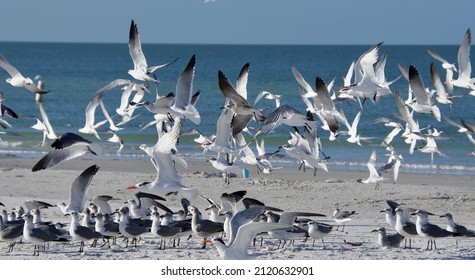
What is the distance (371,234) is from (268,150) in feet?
43.7

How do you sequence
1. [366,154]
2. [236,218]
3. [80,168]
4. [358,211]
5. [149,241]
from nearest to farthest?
1. [236,218]
2. [149,241]
3. [358,211]
4. [80,168]
5. [366,154]

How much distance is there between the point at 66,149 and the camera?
13719 mm

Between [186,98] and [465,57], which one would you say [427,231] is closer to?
[186,98]

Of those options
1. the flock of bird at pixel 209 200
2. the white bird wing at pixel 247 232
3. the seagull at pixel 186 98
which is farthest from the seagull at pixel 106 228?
the seagull at pixel 186 98

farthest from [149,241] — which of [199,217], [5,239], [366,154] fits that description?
[366,154]

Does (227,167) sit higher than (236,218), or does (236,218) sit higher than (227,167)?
(227,167)

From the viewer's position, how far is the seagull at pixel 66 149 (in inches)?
523

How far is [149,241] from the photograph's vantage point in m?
12.6

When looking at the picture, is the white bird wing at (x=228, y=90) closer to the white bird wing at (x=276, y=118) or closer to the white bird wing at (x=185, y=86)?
the white bird wing at (x=276, y=118)

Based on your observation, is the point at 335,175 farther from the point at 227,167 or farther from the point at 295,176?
the point at 227,167

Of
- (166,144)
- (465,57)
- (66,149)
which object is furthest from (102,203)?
(465,57)

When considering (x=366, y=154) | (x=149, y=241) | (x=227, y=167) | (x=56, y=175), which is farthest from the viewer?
(x=366, y=154)

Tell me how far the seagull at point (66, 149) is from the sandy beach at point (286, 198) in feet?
2.95

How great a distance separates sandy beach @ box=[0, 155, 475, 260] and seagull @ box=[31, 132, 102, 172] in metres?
0.90
